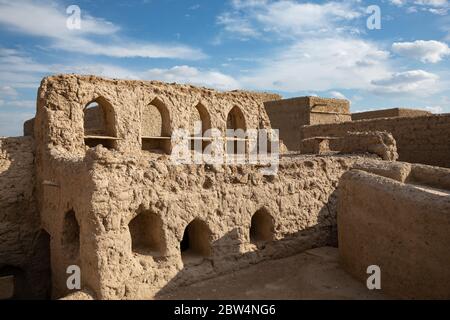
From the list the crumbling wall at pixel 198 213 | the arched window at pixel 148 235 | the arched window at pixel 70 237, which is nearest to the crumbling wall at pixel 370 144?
the crumbling wall at pixel 198 213

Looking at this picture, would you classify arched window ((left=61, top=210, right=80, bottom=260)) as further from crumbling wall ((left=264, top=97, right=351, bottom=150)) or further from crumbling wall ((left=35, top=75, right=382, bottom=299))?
crumbling wall ((left=264, top=97, right=351, bottom=150))

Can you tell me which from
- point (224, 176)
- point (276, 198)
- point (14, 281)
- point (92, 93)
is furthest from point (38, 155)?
point (276, 198)

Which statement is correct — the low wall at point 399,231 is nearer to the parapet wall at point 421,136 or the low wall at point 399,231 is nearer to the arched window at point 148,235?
the arched window at point 148,235

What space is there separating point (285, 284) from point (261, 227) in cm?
191

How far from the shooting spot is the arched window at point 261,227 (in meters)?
8.95

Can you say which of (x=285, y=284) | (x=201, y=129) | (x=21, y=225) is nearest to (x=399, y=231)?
(x=285, y=284)

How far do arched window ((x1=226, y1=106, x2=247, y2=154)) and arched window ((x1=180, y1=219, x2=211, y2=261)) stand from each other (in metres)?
5.95

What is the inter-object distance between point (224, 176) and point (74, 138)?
162 inches

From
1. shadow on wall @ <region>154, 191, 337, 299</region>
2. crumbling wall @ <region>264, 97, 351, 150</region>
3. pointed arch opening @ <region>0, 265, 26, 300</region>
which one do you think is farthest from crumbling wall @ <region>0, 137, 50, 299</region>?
crumbling wall @ <region>264, 97, 351, 150</region>

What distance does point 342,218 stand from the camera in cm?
801

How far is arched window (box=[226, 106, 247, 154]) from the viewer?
14359 millimetres

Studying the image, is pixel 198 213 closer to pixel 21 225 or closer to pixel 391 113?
pixel 21 225

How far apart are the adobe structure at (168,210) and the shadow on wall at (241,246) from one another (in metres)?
0.03
